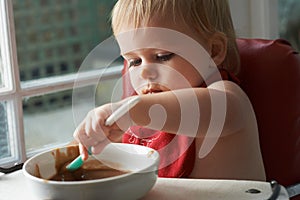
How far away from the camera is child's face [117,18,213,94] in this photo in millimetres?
1248

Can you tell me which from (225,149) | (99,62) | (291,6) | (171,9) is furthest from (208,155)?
(291,6)

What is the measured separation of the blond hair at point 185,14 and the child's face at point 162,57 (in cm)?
2

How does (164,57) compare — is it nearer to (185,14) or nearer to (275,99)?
(185,14)

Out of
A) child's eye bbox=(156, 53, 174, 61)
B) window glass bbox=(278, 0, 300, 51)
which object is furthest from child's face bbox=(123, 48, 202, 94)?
window glass bbox=(278, 0, 300, 51)

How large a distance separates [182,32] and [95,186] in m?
0.45

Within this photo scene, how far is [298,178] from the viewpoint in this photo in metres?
1.43

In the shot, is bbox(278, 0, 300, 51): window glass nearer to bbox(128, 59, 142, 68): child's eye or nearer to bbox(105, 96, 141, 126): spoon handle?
bbox(128, 59, 142, 68): child's eye

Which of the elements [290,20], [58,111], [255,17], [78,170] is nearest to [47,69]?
[58,111]

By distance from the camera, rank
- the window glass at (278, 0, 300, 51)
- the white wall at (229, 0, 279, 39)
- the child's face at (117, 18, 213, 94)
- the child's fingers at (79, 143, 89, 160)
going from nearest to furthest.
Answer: the child's fingers at (79, 143, 89, 160), the child's face at (117, 18, 213, 94), the white wall at (229, 0, 279, 39), the window glass at (278, 0, 300, 51)

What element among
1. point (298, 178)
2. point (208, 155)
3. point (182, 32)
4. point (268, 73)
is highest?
point (182, 32)

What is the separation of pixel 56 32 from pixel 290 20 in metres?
Result: 0.90

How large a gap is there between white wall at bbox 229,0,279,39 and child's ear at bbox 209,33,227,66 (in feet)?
2.17

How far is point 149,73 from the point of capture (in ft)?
4.12

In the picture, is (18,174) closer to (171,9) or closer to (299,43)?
(171,9)
